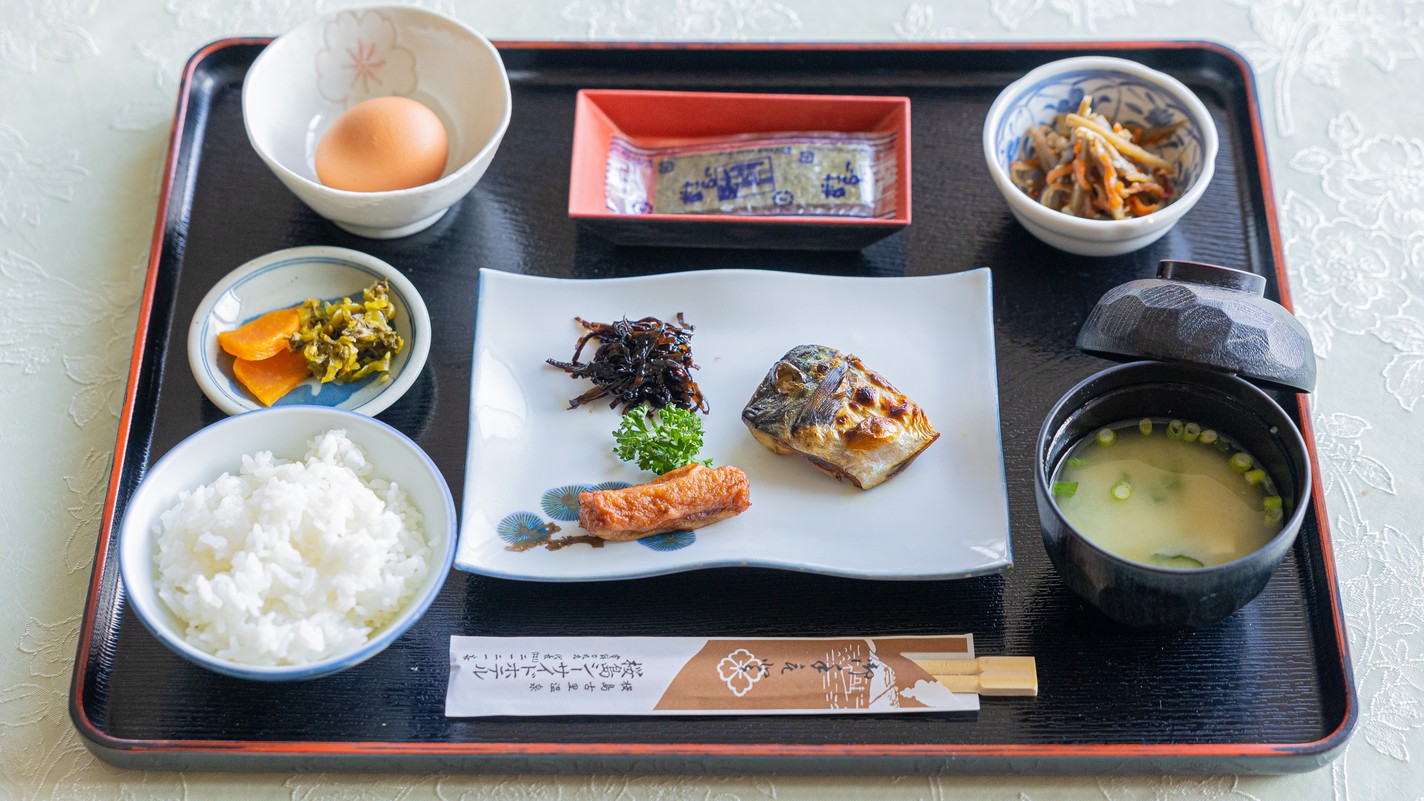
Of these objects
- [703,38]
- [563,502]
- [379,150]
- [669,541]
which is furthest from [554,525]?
[703,38]

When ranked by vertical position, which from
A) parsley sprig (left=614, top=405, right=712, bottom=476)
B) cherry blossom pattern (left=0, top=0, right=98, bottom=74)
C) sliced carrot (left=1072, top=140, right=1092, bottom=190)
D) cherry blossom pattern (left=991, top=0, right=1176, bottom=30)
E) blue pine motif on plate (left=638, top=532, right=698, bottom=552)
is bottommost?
blue pine motif on plate (left=638, top=532, right=698, bottom=552)

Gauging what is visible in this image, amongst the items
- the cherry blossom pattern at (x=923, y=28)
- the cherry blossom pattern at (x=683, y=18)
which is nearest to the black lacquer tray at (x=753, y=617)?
the cherry blossom pattern at (x=923, y=28)

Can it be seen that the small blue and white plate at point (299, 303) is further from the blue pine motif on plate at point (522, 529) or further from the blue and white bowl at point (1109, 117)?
the blue and white bowl at point (1109, 117)

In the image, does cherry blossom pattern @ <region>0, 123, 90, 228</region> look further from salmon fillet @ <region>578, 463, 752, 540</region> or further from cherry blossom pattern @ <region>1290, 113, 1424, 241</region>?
cherry blossom pattern @ <region>1290, 113, 1424, 241</region>

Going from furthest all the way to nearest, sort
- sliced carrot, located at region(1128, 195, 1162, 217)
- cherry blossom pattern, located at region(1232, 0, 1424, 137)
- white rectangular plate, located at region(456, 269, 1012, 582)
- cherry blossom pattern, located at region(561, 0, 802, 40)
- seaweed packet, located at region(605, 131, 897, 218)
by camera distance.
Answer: cherry blossom pattern, located at region(561, 0, 802, 40) < cherry blossom pattern, located at region(1232, 0, 1424, 137) < seaweed packet, located at region(605, 131, 897, 218) < sliced carrot, located at region(1128, 195, 1162, 217) < white rectangular plate, located at region(456, 269, 1012, 582)

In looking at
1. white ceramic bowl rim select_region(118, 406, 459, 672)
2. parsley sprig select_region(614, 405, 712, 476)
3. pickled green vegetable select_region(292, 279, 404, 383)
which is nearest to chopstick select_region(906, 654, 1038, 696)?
parsley sprig select_region(614, 405, 712, 476)
